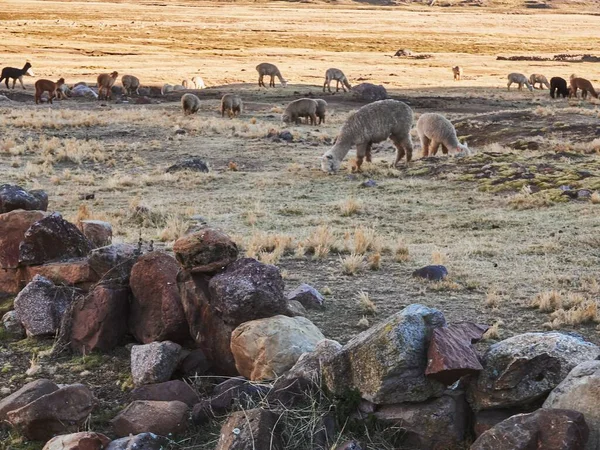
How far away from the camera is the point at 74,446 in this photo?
5242mm

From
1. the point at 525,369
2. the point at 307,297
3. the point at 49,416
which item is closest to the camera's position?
the point at 525,369

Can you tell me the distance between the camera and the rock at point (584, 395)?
4.52m

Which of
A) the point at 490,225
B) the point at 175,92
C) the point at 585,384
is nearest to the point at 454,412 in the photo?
the point at 585,384

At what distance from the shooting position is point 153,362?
21.5ft

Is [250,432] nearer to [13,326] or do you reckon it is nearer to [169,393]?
[169,393]

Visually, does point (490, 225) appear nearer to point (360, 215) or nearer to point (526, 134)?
point (360, 215)

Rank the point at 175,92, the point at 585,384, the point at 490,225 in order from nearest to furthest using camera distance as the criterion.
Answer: the point at 585,384 → the point at 490,225 → the point at 175,92

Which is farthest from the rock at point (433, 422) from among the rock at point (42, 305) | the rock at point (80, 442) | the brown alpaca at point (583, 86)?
the brown alpaca at point (583, 86)

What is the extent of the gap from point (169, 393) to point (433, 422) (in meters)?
2.12

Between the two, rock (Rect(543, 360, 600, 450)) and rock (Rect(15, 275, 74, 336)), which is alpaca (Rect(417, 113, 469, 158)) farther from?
rock (Rect(543, 360, 600, 450))

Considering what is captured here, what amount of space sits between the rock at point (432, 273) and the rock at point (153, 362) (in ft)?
11.9

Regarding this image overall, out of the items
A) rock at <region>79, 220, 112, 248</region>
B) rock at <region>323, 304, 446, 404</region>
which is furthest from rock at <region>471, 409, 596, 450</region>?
rock at <region>79, 220, 112, 248</region>

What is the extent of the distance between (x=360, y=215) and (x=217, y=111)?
76.5 ft

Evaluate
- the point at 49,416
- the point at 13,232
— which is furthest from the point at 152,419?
the point at 13,232
